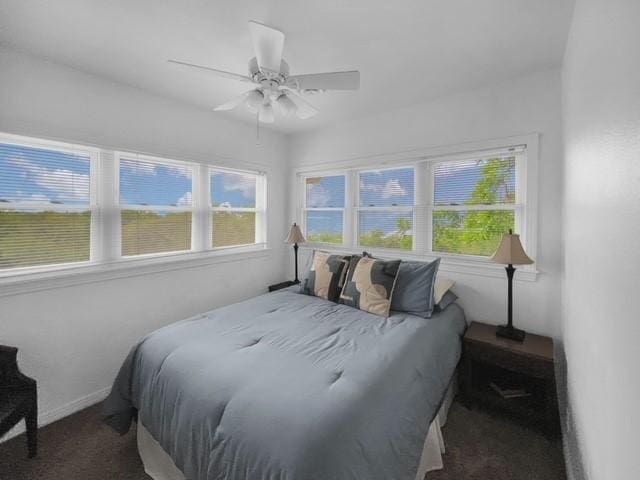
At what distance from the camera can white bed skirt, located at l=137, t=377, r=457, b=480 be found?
153 centimetres

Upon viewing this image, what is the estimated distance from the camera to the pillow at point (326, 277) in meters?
2.60

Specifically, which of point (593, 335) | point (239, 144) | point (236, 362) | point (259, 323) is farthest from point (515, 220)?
point (239, 144)

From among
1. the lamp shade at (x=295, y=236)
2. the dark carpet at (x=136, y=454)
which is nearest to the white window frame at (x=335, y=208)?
the lamp shade at (x=295, y=236)

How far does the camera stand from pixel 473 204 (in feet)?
8.50

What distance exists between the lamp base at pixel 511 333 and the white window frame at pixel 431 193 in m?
0.43


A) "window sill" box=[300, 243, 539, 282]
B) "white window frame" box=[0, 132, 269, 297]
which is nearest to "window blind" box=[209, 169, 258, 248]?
"white window frame" box=[0, 132, 269, 297]

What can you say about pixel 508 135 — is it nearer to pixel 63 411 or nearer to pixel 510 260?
pixel 510 260

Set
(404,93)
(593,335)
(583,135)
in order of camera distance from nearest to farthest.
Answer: (593,335) → (583,135) → (404,93)

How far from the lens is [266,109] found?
2.09 metres

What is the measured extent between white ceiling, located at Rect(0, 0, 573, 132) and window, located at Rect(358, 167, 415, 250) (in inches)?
37.9

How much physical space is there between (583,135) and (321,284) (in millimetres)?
2026

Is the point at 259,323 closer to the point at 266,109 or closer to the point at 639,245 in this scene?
the point at 266,109

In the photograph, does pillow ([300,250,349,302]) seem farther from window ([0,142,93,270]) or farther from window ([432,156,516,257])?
window ([0,142,93,270])

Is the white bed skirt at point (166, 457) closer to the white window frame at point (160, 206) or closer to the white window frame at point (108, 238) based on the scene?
the white window frame at point (108, 238)
